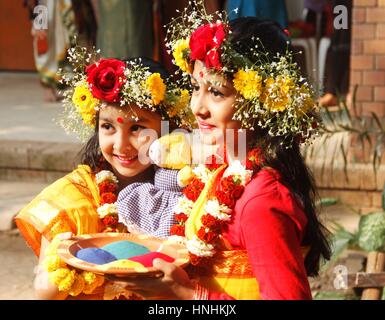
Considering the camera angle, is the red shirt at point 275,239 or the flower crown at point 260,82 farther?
the flower crown at point 260,82

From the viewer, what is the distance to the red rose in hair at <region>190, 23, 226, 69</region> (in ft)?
8.68

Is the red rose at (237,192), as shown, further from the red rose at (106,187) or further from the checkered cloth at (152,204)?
the red rose at (106,187)

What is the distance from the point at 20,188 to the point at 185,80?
4079 mm

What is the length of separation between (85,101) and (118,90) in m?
0.16

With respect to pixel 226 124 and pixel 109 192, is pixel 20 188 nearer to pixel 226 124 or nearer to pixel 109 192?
pixel 109 192

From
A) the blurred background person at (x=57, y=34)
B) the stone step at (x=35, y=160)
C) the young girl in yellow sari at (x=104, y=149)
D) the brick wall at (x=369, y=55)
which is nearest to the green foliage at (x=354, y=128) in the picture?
the brick wall at (x=369, y=55)

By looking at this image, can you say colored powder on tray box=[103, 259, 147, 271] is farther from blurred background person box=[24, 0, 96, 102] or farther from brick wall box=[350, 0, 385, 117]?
blurred background person box=[24, 0, 96, 102]

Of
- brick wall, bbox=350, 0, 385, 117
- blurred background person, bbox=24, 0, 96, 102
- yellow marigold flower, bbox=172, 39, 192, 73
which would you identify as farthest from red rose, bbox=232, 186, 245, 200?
blurred background person, bbox=24, 0, 96, 102

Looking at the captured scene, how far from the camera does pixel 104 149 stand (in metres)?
3.04

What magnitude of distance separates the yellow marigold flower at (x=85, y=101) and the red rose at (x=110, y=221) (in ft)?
1.33

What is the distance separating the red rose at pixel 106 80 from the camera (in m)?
2.99

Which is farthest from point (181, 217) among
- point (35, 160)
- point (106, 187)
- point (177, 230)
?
point (35, 160)

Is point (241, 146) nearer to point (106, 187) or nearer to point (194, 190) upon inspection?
point (194, 190)

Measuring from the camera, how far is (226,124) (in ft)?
8.76
